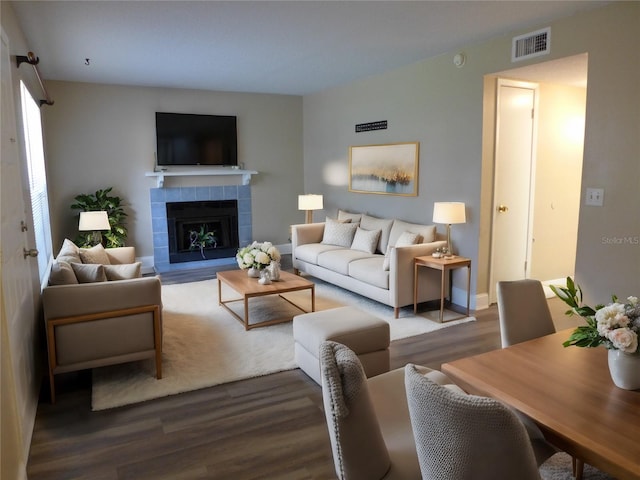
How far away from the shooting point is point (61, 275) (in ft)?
10.4

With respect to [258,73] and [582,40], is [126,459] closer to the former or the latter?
[582,40]

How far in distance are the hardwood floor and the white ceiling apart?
2.74 meters

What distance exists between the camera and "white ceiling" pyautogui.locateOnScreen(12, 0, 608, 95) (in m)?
3.51

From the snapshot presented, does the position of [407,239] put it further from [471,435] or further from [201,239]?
[471,435]

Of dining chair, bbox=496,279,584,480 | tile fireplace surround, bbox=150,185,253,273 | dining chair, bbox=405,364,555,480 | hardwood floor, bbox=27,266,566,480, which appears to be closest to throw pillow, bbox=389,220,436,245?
hardwood floor, bbox=27,266,566,480

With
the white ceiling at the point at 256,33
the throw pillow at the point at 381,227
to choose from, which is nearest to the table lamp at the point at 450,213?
the throw pillow at the point at 381,227

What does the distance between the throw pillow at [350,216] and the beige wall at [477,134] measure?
19cm

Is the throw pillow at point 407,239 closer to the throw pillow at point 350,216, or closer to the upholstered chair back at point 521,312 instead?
the throw pillow at point 350,216

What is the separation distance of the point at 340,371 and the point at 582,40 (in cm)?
361

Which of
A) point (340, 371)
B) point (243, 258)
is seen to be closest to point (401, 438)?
point (340, 371)

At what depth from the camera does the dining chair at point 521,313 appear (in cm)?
229

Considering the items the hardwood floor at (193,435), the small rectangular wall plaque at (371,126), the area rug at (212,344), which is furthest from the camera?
the small rectangular wall plaque at (371,126)

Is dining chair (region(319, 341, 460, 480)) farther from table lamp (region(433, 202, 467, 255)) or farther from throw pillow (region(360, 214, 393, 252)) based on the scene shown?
throw pillow (region(360, 214, 393, 252))

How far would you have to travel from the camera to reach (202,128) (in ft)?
23.7
